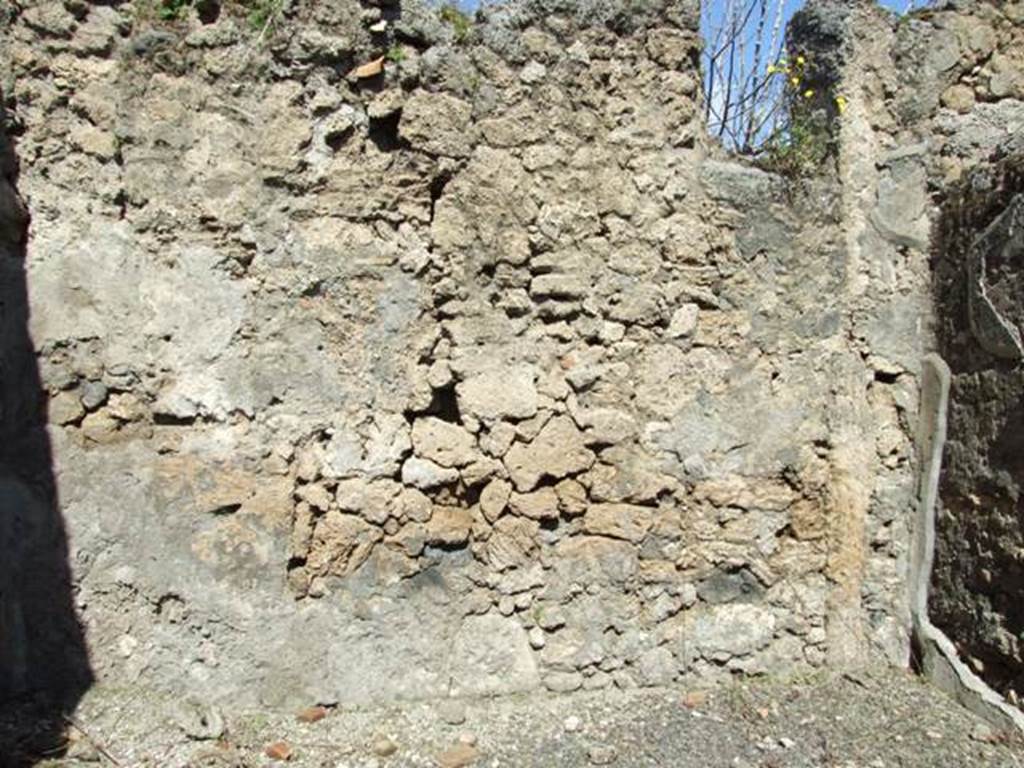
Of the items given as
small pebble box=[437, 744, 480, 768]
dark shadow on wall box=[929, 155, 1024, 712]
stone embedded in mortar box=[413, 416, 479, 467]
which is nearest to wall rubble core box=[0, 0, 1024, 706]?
stone embedded in mortar box=[413, 416, 479, 467]

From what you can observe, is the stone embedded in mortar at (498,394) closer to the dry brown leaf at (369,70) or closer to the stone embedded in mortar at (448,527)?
the stone embedded in mortar at (448,527)

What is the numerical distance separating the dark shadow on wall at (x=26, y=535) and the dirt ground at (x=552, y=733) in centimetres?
12

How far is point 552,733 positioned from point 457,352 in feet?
4.27

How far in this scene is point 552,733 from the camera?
2.81 metres

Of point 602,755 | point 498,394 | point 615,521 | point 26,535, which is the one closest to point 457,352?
point 498,394

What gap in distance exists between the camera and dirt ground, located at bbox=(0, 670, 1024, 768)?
8.61ft

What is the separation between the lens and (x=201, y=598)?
2.80 meters

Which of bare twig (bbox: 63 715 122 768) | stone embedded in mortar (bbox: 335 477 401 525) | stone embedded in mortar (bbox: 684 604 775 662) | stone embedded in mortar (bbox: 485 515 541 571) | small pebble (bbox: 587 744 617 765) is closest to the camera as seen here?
bare twig (bbox: 63 715 122 768)

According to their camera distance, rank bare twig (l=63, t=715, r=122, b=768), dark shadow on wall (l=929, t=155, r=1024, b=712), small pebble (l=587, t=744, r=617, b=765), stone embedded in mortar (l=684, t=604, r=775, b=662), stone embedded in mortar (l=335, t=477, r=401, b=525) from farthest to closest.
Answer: stone embedded in mortar (l=684, t=604, r=775, b=662) < stone embedded in mortar (l=335, t=477, r=401, b=525) < dark shadow on wall (l=929, t=155, r=1024, b=712) < small pebble (l=587, t=744, r=617, b=765) < bare twig (l=63, t=715, r=122, b=768)

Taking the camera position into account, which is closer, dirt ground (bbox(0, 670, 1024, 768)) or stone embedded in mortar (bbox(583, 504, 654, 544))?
dirt ground (bbox(0, 670, 1024, 768))

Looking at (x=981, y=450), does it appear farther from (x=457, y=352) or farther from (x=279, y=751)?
(x=279, y=751)

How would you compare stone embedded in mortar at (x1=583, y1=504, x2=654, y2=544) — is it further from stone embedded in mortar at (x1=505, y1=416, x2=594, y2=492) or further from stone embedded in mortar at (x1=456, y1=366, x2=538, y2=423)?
stone embedded in mortar at (x1=456, y1=366, x2=538, y2=423)

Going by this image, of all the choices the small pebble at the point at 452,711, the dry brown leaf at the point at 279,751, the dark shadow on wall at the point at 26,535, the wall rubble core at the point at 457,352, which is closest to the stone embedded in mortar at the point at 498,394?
the wall rubble core at the point at 457,352

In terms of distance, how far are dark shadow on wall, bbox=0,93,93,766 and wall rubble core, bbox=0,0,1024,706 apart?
6 cm
